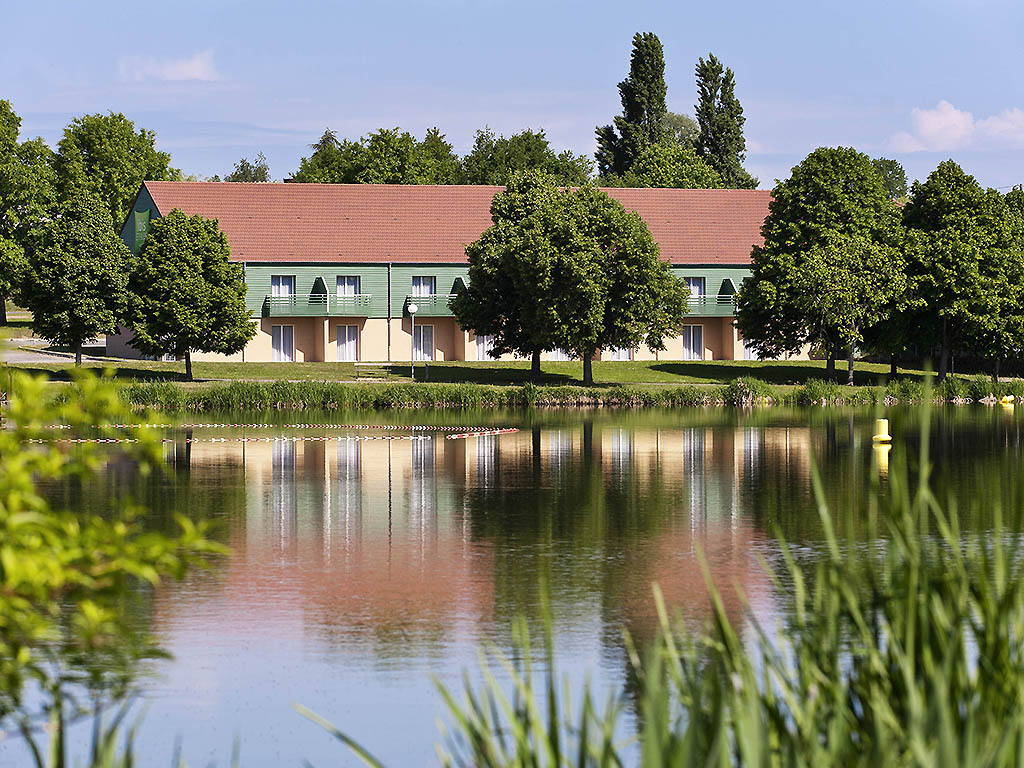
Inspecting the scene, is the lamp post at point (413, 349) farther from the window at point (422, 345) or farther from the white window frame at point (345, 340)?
the white window frame at point (345, 340)

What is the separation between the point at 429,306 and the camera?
3314 inches

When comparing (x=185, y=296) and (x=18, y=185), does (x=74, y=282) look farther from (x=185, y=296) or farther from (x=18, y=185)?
(x=18, y=185)

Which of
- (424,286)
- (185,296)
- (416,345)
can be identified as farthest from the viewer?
(424,286)

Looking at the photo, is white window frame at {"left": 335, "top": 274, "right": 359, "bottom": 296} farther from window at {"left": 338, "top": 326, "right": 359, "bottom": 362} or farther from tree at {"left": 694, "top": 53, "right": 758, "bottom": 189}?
tree at {"left": 694, "top": 53, "right": 758, "bottom": 189}

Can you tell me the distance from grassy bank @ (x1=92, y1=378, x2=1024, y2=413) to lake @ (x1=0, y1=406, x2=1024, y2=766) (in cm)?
1314

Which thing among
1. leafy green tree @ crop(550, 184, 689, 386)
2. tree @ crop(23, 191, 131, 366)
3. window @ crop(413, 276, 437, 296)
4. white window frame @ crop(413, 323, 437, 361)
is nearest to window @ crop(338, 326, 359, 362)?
white window frame @ crop(413, 323, 437, 361)

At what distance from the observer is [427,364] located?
79.2m

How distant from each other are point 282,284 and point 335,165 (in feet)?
91.5

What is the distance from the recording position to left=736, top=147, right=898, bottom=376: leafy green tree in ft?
233

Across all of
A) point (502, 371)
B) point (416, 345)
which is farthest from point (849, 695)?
point (416, 345)

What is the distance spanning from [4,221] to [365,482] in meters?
71.5

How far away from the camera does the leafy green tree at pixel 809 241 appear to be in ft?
233

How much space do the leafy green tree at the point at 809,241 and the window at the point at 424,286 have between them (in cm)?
1806

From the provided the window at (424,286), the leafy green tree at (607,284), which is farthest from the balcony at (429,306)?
the leafy green tree at (607,284)
